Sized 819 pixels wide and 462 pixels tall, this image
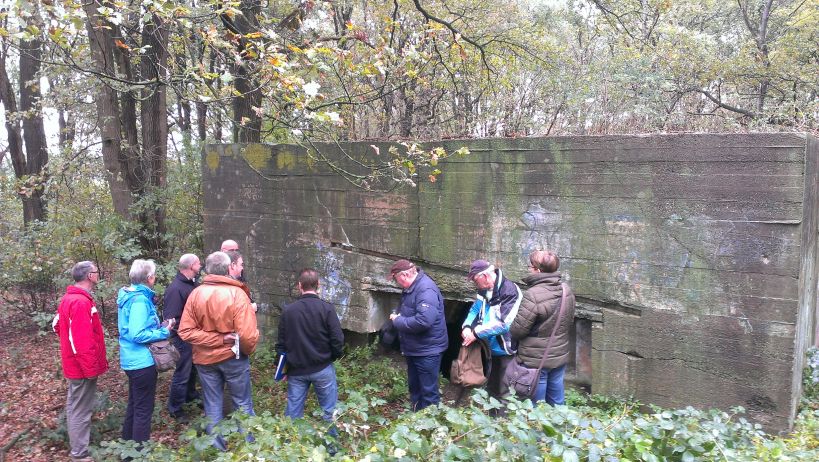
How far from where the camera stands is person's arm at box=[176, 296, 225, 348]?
4336 millimetres

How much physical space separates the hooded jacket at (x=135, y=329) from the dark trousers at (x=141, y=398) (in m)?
0.07

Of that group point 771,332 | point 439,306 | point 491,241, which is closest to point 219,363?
point 439,306

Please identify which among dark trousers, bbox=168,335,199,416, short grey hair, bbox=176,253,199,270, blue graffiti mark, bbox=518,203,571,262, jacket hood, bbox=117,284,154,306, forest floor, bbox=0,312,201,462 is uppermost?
blue graffiti mark, bbox=518,203,571,262

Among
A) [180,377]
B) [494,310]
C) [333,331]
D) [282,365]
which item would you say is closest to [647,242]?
[494,310]

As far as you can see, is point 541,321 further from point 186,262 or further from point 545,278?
point 186,262

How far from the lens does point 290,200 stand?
6.58m

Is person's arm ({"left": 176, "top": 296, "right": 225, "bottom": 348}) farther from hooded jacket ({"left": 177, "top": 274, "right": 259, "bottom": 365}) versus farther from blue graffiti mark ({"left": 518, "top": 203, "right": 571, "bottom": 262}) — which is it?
blue graffiti mark ({"left": 518, "top": 203, "right": 571, "bottom": 262})

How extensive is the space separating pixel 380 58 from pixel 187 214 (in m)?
4.19

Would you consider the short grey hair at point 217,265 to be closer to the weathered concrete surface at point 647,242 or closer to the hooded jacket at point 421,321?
the hooded jacket at point 421,321

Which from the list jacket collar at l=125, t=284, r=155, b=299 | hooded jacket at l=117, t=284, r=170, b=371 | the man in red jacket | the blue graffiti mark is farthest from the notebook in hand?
the blue graffiti mark

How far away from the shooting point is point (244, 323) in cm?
437

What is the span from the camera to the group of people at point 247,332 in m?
4.34

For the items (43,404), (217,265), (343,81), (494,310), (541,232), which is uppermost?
(343,81)

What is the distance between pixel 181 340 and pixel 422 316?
2.57 m
